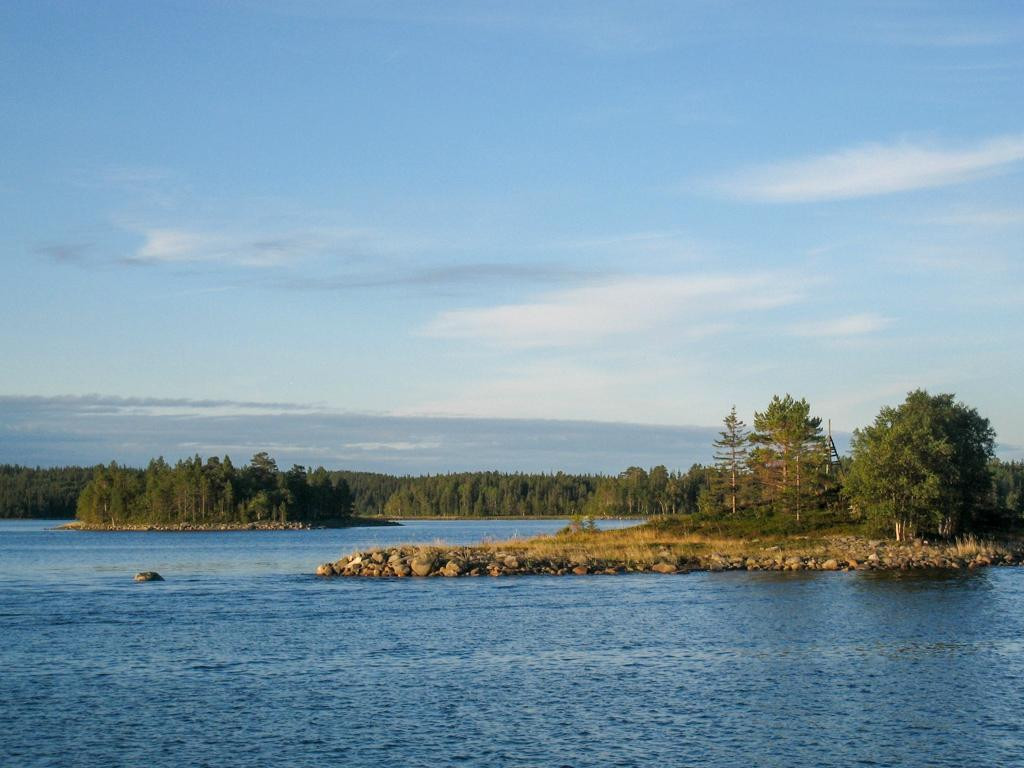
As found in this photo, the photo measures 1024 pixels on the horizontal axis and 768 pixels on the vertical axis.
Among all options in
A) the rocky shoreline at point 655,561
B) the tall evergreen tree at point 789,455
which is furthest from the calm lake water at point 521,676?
the tall evergreen tree at point 789,455

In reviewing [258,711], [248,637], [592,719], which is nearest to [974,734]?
[592,719]

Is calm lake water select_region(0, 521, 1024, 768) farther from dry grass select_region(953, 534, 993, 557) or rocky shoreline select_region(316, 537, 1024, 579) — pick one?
dry grass select_region(953, 534, 993, 557)

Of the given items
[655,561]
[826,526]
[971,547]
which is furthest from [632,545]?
[971,547]

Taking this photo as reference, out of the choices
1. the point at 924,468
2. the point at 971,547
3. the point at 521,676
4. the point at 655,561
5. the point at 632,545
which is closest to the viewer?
the point at 521,676

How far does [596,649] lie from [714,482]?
76.6m

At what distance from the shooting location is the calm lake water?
2656 cm

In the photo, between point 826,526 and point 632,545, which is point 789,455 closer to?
point 826,526

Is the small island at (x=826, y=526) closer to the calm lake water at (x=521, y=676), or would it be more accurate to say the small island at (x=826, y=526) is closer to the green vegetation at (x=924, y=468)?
the green vegetation at (x=924, y=468)

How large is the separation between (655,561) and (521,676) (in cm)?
4270

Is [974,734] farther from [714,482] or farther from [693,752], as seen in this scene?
[714,482]

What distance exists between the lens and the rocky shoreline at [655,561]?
7481 cm

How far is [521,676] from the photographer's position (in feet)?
118

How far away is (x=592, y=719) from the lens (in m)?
29.5

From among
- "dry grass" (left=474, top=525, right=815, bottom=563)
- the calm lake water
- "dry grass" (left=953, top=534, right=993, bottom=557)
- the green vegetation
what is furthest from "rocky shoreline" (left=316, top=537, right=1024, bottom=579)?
the calm lake water
